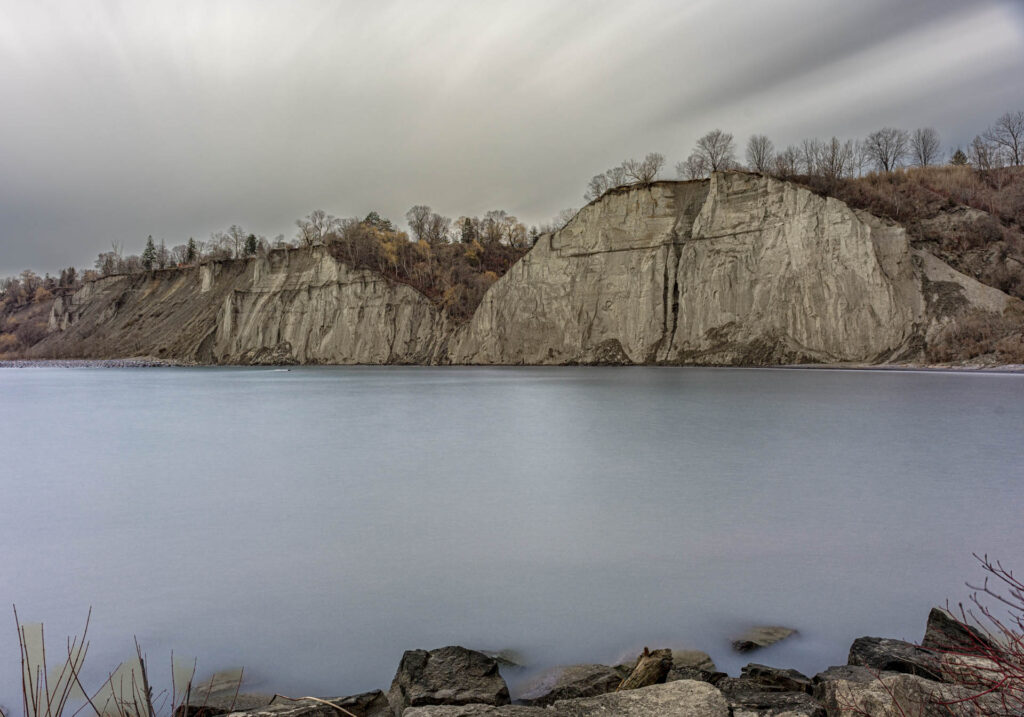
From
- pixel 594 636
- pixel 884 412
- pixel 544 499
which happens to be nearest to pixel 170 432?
pixel 544 499

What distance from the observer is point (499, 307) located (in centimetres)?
4594

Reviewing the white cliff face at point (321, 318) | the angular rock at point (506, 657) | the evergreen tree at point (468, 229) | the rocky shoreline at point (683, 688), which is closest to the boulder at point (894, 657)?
Answer: the rocky shoreline at point (683, 688)

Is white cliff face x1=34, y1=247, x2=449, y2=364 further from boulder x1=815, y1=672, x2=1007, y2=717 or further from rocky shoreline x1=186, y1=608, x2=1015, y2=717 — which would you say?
boulder x1=815, y1=672, x2=1007, y2=717

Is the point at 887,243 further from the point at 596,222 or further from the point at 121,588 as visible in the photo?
the point at 121,588

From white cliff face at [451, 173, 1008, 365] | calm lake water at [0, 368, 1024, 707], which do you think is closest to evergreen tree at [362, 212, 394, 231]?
white cliff face at [451, 173, 1008, 365]

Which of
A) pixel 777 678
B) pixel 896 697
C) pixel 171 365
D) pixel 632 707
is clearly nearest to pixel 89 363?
pixel 171 365

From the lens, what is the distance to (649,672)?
118 inches

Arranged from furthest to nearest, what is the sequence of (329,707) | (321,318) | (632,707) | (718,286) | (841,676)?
(321,318)
(718,286)
(841,676)
(329,707)
(632,707)

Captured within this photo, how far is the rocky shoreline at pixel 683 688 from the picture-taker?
2484 millimetres

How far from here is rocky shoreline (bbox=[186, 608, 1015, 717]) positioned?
248cm

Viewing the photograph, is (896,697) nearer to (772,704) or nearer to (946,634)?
(772,704)

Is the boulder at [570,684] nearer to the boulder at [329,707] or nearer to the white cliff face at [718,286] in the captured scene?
the boulder at [329,707]

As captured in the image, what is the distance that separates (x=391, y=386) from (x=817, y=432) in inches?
722

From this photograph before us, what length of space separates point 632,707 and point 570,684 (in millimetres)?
587
